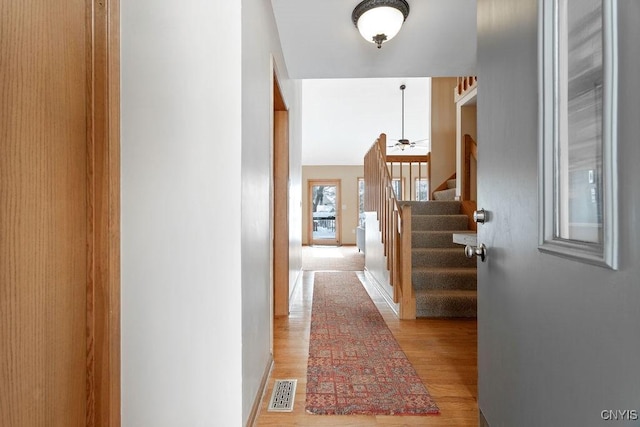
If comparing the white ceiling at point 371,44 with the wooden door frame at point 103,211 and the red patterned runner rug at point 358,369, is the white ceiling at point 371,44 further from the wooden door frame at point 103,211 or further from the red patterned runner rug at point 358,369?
the red patterned runner rug at point 358,369

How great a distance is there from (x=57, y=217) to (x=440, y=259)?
11.1ft

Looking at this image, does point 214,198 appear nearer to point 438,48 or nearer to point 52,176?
point 52,176

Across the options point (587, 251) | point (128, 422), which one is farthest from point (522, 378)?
point (128, 422)

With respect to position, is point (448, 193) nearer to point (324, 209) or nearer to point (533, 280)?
point (533, 280)

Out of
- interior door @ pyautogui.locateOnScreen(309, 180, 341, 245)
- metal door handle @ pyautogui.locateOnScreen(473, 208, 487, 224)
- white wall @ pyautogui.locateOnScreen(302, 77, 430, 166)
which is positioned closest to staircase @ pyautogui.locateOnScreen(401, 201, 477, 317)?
metal door handle @ pyautogui.locateOnScreen(473, 208, 487, 224)

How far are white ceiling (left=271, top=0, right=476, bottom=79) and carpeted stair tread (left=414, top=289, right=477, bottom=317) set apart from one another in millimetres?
2076

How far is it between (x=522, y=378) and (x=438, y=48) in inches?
103

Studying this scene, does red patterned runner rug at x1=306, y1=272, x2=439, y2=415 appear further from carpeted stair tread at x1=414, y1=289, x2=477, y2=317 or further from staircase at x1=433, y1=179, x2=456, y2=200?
staircase at x1=433, y1=179, x2=456, y2=200

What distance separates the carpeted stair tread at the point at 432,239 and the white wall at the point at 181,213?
284 cm

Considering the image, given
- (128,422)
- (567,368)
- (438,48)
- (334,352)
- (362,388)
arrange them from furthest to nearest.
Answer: (438,48) → (334,352) → (362,388) → (128,422) → (567,368)

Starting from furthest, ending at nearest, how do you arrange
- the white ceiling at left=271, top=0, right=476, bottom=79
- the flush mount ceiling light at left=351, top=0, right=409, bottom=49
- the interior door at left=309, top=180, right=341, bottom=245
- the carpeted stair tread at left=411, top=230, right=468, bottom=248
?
the interior door at left=309, top=180, right=341, bottom=245 < the carpeted stair tread at left=411, top=230, right=468, bottom=248 < the white ceiling at left=271, top=0, right=476, bottom=79 < the flush mount ceiling light at left=351, top=0, right=409, bottom=49

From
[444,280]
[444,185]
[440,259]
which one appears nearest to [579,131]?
[444,280]

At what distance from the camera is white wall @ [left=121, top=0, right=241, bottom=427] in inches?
35.8

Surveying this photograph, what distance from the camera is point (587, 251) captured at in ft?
2.30
